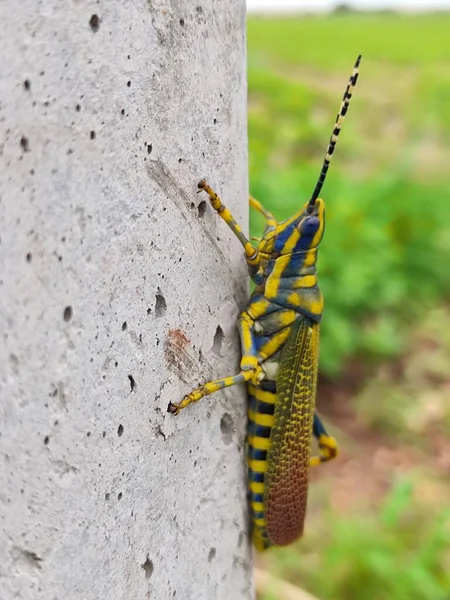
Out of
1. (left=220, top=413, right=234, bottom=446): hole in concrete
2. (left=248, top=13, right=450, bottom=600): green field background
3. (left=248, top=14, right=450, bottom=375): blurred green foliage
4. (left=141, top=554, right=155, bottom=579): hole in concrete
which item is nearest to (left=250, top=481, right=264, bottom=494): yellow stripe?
(left=220, top=413, right=234, bottom=446): hole in concrete

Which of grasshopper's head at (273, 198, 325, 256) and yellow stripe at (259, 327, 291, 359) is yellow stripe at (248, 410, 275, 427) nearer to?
yellow stripe at (259, 327, 291, 359)

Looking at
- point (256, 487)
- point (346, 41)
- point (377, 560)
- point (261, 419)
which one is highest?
point (261, 419)

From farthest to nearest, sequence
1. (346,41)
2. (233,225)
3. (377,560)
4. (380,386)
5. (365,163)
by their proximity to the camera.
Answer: (346,41) < (365,163) < (380,386) < (377,560) < (233,225)

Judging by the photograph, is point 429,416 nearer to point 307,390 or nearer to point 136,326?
point 307,390

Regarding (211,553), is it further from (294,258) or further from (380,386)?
(380,386)

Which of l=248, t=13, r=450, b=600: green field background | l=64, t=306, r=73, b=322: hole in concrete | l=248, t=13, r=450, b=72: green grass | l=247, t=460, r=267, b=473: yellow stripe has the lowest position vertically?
l=248, t=13, r=450, b=72: green grass

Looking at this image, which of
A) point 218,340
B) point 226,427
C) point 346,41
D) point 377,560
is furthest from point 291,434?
point 346,41

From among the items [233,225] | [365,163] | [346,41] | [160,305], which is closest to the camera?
[160,305]
